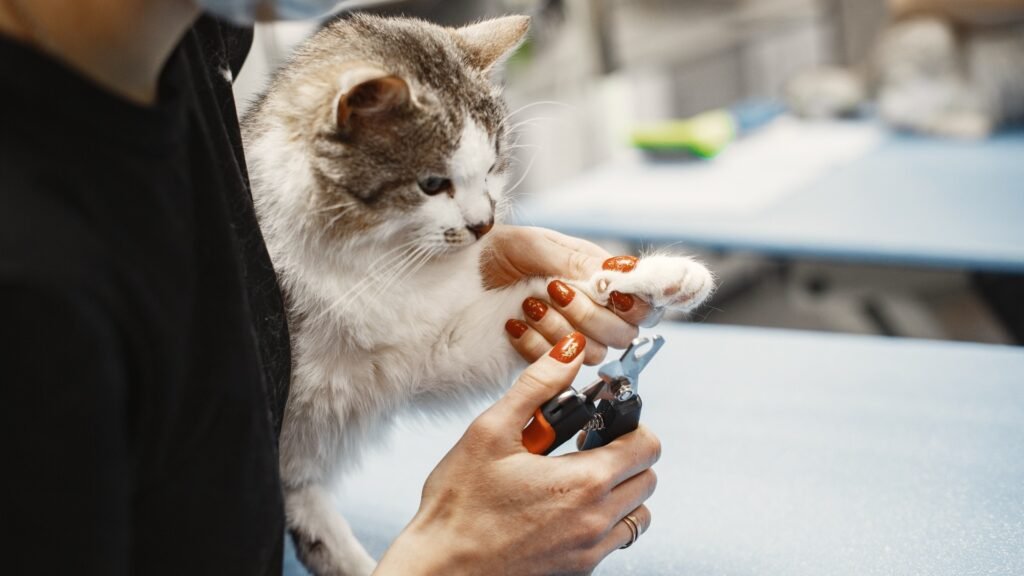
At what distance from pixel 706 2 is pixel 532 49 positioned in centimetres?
67

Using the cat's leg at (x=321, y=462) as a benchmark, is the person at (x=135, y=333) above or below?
above

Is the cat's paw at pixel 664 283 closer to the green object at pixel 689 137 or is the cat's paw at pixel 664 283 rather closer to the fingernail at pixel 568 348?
the fingernail at pixel 568 348

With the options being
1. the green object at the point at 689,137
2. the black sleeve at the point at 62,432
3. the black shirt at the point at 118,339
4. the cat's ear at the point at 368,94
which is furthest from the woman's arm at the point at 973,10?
the black sleeve at the point at 62,432

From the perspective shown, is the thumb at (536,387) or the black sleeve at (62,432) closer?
the black sleeve at (62,432)

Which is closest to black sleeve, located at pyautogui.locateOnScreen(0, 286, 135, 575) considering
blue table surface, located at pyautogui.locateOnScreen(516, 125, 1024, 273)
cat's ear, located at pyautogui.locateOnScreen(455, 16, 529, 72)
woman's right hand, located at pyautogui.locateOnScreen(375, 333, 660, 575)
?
woman's right hand, located at pyautogui.locateOnScreen(375, 333, 660, 575)

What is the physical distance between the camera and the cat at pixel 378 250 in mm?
674

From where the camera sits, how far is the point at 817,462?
0.83 meters

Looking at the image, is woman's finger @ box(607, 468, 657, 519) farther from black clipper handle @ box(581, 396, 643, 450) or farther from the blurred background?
the blurred background

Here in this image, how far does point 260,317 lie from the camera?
643 millimetres

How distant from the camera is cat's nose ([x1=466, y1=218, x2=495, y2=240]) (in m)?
0.70

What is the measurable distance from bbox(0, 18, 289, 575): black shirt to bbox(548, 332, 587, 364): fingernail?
0.21 meters

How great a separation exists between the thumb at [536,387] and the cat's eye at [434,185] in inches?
6.3

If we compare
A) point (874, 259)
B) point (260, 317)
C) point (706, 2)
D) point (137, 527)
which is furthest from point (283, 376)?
point (706, 2)

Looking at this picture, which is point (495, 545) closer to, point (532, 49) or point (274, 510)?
point (274, 510)
